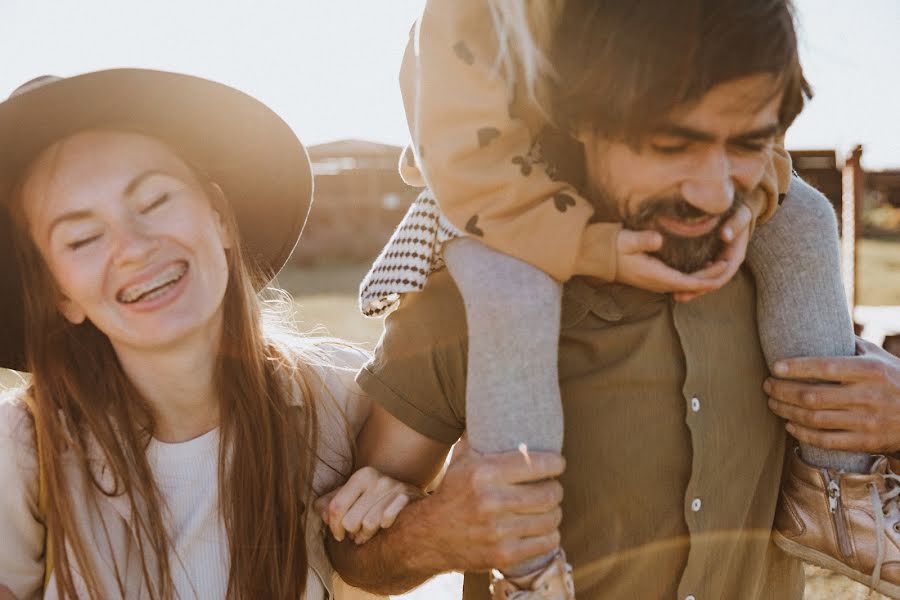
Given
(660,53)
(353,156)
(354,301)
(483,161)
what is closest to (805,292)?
(660,53)

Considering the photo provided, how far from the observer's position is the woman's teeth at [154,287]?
1.83m

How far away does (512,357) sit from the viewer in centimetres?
149

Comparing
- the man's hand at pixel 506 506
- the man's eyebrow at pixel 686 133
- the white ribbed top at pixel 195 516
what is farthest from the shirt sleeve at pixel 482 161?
the white ribbed top at pixel 195 516

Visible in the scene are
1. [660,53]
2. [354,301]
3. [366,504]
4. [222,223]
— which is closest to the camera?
[660,53]

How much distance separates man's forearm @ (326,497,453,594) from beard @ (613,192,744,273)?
791 mm

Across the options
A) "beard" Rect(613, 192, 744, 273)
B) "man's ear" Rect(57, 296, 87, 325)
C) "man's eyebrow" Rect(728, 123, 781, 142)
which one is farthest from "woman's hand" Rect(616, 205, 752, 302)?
"man's ear" Rect(57, 296, 87, 325)

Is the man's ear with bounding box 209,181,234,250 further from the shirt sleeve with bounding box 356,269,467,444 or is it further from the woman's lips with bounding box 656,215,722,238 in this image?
the woman's lips with bounding box 656,215,722,238

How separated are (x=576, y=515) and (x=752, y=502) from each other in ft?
1.51

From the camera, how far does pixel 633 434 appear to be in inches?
68.4

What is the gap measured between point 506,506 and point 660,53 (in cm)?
98

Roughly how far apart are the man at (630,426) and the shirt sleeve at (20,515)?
815 millimetres

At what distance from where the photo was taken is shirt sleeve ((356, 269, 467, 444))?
1.73 meters

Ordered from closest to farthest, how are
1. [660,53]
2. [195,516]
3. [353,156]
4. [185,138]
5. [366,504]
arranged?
[660,53] → [366,504] → [195,516] → [185,138] → [353,156]

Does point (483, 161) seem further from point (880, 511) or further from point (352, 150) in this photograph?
point (352, 150)
